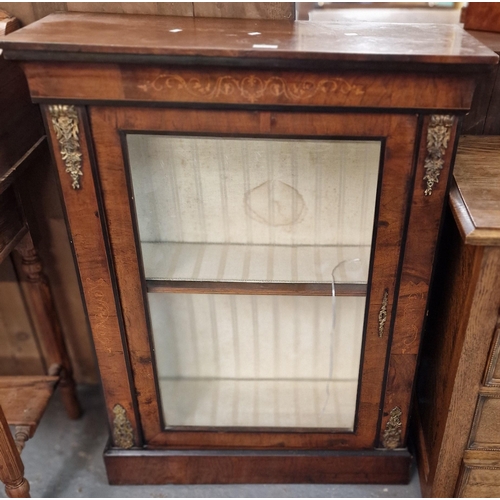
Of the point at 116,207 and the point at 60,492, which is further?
the point at 60,492

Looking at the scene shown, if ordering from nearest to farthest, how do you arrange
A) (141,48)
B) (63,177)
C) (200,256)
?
(141,48)
(63,177)
(200,256)

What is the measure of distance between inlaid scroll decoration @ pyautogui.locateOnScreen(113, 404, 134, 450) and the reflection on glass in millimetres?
74

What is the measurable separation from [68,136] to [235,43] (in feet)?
0.81

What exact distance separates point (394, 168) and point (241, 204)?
0.24 metres

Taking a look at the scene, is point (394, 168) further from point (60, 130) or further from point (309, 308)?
point (60, 130)

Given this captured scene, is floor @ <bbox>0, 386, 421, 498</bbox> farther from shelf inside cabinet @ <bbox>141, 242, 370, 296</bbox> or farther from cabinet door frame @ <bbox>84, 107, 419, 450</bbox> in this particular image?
shelf inside cabinet @ <bbox>141, 242, 370, 296</bbox>

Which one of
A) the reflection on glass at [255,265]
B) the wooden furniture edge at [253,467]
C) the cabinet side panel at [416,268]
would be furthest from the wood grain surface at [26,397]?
the cabinet side panel at [416,268]

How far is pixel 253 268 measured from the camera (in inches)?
34.8

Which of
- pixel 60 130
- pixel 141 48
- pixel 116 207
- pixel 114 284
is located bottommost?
pixel 114 284

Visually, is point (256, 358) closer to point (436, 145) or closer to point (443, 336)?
point (443, 336)

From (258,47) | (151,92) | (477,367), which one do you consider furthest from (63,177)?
(477,367)

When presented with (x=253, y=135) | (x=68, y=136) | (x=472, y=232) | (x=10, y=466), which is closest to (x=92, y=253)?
(x=68, y=136)

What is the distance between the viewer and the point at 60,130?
0.70 m

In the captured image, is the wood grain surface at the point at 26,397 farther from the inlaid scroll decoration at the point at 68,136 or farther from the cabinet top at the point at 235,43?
the cabinet top at the point at 235,43
